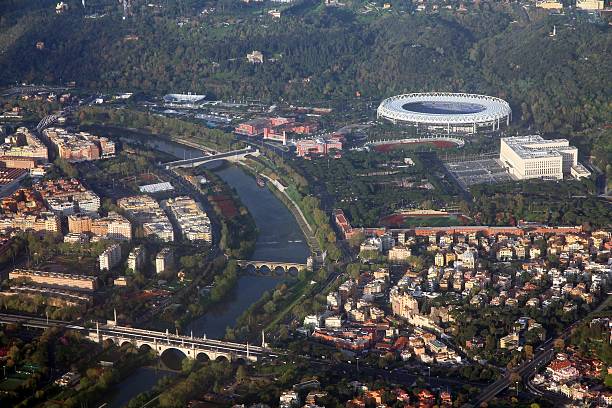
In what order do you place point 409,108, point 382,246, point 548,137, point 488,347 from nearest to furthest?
point 488,347
point 382,246
point 548,137
point 409,108

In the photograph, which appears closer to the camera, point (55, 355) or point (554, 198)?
point (55, 355)

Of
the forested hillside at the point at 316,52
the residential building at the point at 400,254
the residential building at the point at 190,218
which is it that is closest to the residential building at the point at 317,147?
the residential building at the point at 190,218

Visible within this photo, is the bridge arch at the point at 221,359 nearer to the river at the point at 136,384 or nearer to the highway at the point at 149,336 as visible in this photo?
the highway at the point at 149,336

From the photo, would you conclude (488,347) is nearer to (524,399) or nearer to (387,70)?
(524,399)

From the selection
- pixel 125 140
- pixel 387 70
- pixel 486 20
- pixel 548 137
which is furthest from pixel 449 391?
pixel 486 20

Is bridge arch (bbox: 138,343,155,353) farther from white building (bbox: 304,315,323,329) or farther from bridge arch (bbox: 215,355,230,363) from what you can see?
white building (bbox: 304,315,323,329)

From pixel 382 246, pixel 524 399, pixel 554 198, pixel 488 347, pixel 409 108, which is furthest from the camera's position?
pixel 409 108
